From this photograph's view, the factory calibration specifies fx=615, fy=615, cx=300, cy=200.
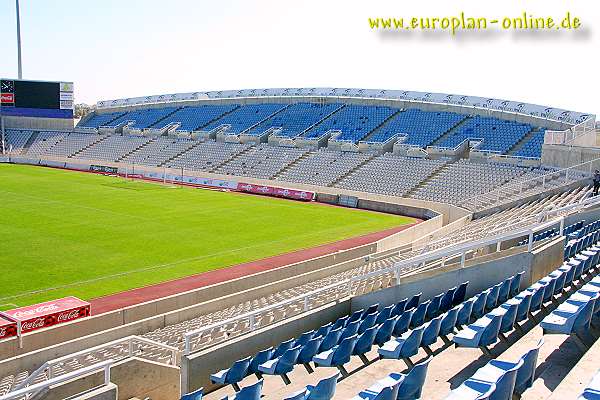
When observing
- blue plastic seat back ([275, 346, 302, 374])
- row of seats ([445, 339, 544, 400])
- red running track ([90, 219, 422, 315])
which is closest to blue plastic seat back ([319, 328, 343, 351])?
blue plastic seat back ([275, 346, 302, 374])

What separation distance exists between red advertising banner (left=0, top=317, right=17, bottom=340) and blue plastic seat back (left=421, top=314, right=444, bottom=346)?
962cm

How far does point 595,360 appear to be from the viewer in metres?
7.66

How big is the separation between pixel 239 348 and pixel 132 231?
20.7 metres

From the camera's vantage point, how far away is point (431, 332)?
9.45m

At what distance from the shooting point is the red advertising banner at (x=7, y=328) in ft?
45.3

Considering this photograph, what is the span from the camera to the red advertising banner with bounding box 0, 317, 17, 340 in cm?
1382

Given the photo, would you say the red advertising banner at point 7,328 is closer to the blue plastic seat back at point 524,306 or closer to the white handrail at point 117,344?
the white handrail at point 117,344

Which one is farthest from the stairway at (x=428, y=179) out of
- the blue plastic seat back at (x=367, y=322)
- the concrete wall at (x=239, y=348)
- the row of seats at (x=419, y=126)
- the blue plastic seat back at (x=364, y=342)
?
the blue plastic seat back at (x=364, y=342)

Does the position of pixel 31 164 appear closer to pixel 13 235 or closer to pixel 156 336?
pixel 13 235

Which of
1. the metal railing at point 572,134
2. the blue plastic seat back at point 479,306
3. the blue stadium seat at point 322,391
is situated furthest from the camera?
the metal railing at point 572,134

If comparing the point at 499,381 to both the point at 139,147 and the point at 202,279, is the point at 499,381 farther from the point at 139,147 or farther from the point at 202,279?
the point at 139,147

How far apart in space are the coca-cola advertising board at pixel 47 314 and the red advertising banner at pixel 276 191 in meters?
30.8

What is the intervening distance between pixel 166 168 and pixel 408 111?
81.0 ft

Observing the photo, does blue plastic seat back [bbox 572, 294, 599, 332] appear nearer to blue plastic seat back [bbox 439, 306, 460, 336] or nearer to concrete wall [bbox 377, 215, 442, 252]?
blue plastic seat back [bbox 439, 306, 460, 336]
